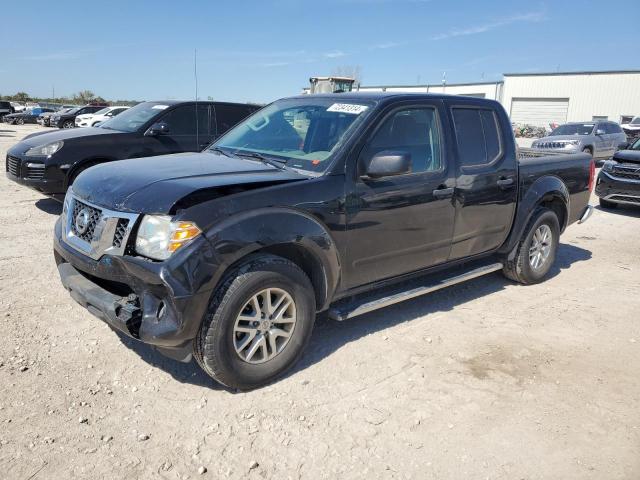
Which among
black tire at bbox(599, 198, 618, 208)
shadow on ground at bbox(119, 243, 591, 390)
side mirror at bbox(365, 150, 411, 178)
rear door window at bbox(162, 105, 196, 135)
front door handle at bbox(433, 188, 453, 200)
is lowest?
shadow on ground at bbox(119, 243, 591, 390)

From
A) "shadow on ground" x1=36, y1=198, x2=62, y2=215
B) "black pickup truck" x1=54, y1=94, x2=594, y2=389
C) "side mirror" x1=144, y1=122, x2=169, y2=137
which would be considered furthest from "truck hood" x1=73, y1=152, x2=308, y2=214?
"shadow on ground" x1=36, y1=198, x2=62, y2=215

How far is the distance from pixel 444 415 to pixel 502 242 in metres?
2.56

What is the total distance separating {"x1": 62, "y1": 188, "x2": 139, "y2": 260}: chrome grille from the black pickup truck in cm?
1

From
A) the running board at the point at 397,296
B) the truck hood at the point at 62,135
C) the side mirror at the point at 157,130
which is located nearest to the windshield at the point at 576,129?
the side mirror at the point at 157,130

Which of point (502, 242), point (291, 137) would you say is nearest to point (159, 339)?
A: point (291, 137)

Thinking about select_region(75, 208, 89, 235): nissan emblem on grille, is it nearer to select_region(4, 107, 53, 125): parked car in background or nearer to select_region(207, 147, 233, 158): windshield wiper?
select_region(207, 147, 233, 158): windshield wiper

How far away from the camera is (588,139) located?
695 inches

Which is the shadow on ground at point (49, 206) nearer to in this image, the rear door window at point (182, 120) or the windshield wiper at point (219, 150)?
the rear door window at point (182, 120)

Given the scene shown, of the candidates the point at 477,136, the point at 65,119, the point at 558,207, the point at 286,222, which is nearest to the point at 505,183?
the point at 477,136

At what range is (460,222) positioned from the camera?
452 cm

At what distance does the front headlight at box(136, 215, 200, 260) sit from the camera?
2908 mm

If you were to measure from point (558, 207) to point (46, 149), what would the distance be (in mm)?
7046

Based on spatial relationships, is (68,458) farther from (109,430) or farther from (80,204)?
(80,204)

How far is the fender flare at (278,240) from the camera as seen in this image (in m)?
3.00
